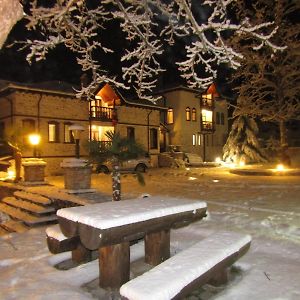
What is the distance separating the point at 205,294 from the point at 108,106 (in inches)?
927

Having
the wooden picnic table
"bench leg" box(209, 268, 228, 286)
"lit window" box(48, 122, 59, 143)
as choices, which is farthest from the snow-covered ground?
"lit window" box(48, 122, 59, 143)

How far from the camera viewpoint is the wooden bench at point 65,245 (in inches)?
189

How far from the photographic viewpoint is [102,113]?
26125 mm

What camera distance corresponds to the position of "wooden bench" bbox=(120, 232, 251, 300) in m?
3.13

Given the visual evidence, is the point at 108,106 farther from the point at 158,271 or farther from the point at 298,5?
the point at 158,271

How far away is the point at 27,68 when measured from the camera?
115 feet

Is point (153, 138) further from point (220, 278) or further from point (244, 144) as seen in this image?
point (220, 278)

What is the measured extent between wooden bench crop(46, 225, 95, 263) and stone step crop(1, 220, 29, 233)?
147 inches

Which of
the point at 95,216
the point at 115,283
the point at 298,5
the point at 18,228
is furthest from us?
the point at 298,5

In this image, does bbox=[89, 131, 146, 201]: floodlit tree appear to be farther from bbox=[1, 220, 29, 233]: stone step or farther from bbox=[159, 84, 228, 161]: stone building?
bbox=[159, 84, 228, 161]: stone building

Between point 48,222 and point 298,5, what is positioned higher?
point 298,5

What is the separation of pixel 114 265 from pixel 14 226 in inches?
218

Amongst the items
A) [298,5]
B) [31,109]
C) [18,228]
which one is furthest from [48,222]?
[298,5]

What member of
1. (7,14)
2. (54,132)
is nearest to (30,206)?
(7,14)
